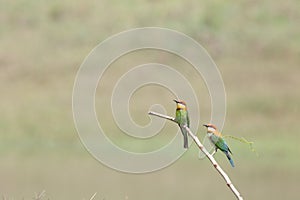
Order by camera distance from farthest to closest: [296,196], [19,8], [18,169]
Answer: [19,8] → [18,169] → [296,196]

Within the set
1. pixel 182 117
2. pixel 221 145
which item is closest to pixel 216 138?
pixel 221 145

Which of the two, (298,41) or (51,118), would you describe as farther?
(298,41)

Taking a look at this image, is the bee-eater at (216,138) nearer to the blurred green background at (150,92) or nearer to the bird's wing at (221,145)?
the bird's wing at (221,145)

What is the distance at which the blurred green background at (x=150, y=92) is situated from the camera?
18.7m

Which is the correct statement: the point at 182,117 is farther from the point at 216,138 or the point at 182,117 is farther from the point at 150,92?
the point at 150,92

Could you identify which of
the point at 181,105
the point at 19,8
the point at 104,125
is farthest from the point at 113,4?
the point at 181,105

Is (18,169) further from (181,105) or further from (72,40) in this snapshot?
(181,105)

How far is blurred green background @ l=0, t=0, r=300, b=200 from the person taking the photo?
18.7 m

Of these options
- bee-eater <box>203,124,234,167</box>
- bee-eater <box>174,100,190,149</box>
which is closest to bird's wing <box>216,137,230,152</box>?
bee-eater <box>203,124,234,167</box>

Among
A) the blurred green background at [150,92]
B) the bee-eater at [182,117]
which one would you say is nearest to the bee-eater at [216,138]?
the bee-eater at [182,117]

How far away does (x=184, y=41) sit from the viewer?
24.5 m

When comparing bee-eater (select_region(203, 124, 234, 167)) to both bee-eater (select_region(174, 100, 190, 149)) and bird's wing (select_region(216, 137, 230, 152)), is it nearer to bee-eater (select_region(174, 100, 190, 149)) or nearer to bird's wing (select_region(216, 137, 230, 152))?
bird's wing (select_region(216, 137, 230, 152))

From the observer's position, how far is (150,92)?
76.8 ft

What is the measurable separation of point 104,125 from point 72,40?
4.07 meters
